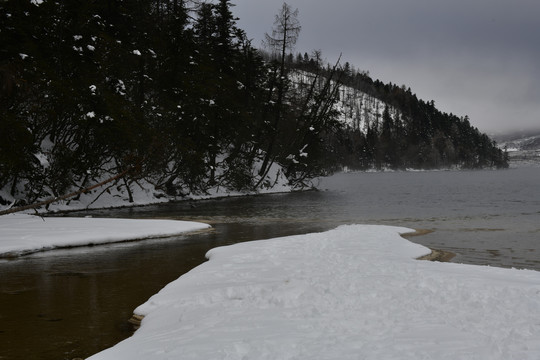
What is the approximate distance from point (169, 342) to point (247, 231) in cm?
1346

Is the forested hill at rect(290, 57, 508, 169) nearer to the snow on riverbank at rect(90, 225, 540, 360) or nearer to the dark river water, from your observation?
the dark river water

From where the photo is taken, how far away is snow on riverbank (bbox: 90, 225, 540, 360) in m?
4.98

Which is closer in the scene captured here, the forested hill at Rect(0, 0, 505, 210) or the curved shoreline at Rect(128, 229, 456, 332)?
the curved shoreline at Rect(128, 229, 456, 332)

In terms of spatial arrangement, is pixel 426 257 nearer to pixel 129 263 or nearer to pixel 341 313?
pixel 341 313

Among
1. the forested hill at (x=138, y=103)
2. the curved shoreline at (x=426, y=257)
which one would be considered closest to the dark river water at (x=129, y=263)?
the curved shoreline at (x=426, y=257)

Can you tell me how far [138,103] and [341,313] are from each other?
29.3 metres

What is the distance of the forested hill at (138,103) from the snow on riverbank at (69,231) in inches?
98.0

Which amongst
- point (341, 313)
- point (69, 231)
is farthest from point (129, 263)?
point (341, 313)

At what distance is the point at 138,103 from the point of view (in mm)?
32469

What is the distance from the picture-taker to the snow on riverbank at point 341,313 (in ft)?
16.3

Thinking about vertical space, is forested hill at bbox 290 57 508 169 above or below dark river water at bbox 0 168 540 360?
above

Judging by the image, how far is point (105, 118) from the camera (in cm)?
2497

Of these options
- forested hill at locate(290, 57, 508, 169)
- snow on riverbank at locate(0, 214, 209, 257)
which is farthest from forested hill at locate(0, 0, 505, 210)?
forested hill at locate(290, 57, 508, 169)

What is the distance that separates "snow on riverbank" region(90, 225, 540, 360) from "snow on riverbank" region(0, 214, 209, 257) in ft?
20.0
